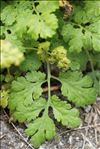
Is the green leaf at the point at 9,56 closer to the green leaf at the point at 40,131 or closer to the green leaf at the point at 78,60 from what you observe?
the green leaf at the point at 40,131

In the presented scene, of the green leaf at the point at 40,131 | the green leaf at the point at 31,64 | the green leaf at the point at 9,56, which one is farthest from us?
the green leaf at the point at 31,64

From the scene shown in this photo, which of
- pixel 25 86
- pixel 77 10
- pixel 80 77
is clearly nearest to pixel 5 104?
pixel 25 86

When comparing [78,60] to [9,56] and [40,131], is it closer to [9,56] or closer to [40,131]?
[40,131]

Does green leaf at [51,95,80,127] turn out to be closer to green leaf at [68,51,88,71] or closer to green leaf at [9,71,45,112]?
green leaf at [9,71,45,112]

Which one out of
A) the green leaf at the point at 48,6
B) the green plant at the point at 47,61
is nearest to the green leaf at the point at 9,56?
the green plant at the point at 47,61

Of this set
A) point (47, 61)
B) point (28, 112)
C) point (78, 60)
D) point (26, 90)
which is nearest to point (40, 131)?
point (28, 112)

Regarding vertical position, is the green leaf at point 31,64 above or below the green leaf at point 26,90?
above

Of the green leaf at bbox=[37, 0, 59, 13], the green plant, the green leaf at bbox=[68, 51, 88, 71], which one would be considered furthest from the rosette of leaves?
the green leaf at bbox=[37, 0, 59, 13]
